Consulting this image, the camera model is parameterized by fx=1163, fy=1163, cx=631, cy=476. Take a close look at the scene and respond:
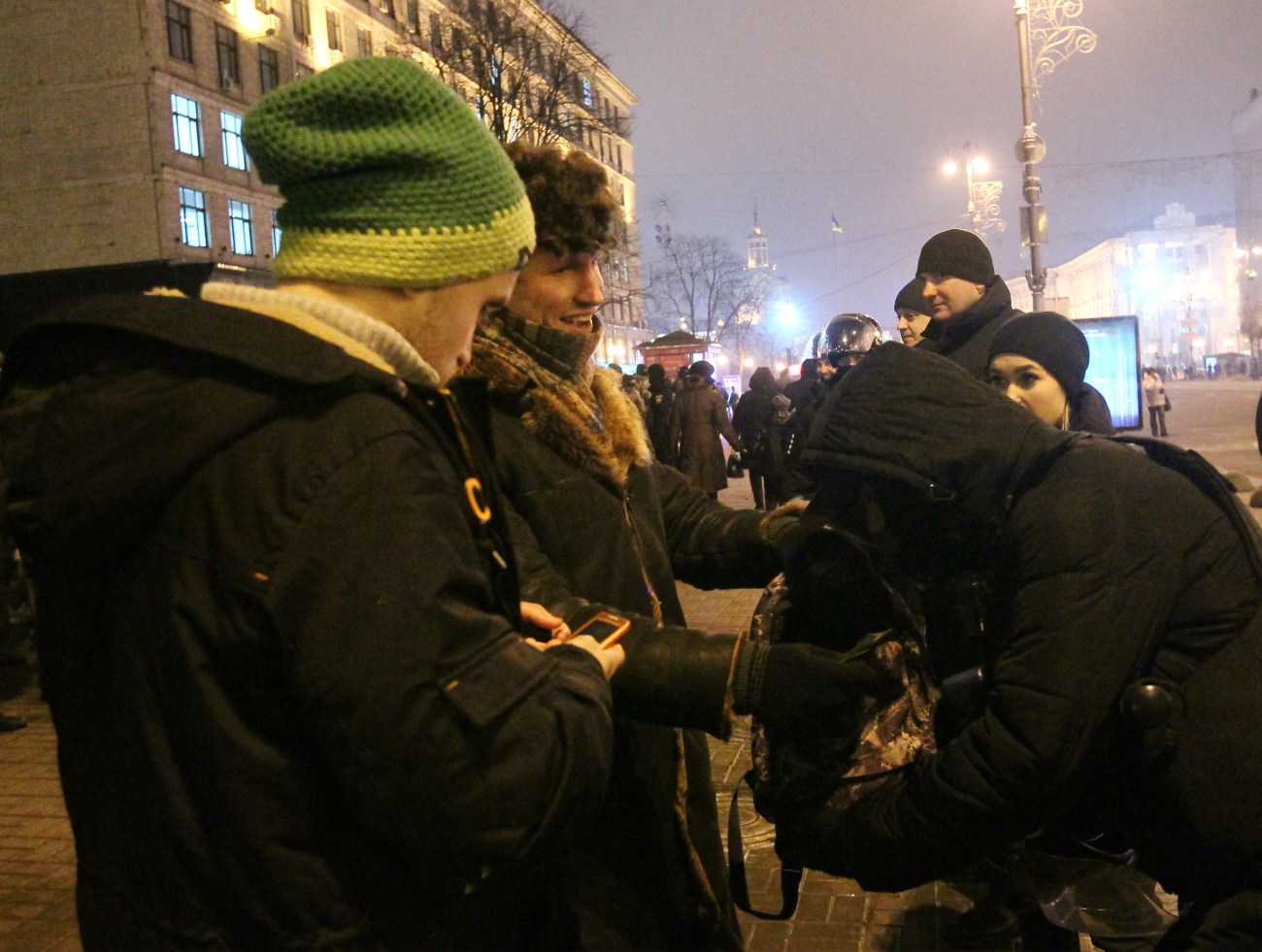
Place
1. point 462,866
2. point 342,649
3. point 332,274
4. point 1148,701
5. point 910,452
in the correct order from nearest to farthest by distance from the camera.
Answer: point 342,649
point 462,866
point 332,274
point 1148,701
point 910,452

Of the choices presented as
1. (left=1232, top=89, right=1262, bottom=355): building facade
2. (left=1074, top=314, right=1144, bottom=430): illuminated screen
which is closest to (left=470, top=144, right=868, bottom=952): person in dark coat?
(left=1074, top=314, right=1144, bottom=430): illuminated screen

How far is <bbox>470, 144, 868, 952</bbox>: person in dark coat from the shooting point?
6.23ft

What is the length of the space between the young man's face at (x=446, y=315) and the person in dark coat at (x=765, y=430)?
1165 cm

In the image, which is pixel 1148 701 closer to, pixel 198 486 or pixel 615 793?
pixel 615 793

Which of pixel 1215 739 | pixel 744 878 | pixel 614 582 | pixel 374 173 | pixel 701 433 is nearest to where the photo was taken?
pixel 374 173

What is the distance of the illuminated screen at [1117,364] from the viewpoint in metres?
9.52

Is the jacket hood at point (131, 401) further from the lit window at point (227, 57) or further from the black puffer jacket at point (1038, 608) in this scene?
the lit window at point (227, 57)

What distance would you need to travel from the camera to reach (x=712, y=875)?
2348 mm

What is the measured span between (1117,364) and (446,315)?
927 cm

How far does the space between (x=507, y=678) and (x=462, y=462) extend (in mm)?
283

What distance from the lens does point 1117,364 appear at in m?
9.70

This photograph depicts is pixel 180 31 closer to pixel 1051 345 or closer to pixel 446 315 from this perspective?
pixel 1051 345

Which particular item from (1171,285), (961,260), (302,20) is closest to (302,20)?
(302,20)

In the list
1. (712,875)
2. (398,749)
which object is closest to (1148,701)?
(712,875)
